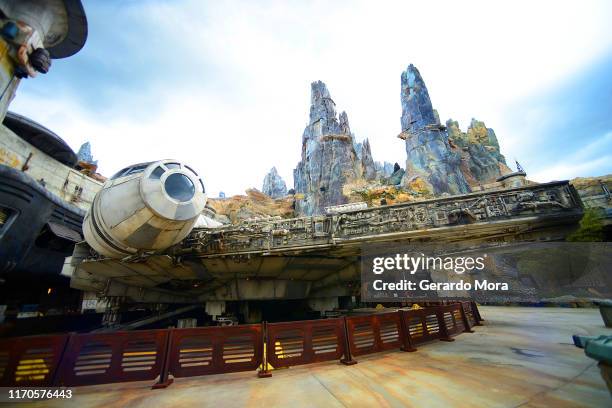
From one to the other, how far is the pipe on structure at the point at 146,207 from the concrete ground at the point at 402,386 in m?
5.71

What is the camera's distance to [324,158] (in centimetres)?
7894

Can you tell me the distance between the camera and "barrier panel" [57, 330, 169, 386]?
472 centimetres

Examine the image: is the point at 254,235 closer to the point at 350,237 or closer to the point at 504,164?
the point at 350,237

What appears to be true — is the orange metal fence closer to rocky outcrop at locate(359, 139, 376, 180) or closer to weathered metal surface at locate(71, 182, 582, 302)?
weathered metal surface at locate(71, 182, 582, 302)

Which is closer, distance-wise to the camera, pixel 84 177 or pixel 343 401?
pixel 343 401

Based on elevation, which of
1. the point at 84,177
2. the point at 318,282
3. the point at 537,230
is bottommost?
the point at 318,282

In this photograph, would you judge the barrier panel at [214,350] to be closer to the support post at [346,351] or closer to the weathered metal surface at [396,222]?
the support post at [346,351]

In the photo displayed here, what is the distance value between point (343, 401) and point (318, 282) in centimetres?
1154

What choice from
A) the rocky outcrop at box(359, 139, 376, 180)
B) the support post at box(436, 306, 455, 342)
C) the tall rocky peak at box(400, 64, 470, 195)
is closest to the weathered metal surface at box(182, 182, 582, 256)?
the support post at box(436, 306, 455, 342)

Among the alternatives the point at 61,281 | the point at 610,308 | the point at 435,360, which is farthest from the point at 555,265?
the point at 61,281

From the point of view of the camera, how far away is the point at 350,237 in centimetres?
1137

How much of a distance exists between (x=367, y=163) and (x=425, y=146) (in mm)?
22684

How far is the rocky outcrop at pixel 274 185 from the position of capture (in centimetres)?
12674

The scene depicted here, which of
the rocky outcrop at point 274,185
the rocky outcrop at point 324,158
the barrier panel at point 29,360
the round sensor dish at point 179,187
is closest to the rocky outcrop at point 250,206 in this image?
the rocky outcrop at point 324,158
